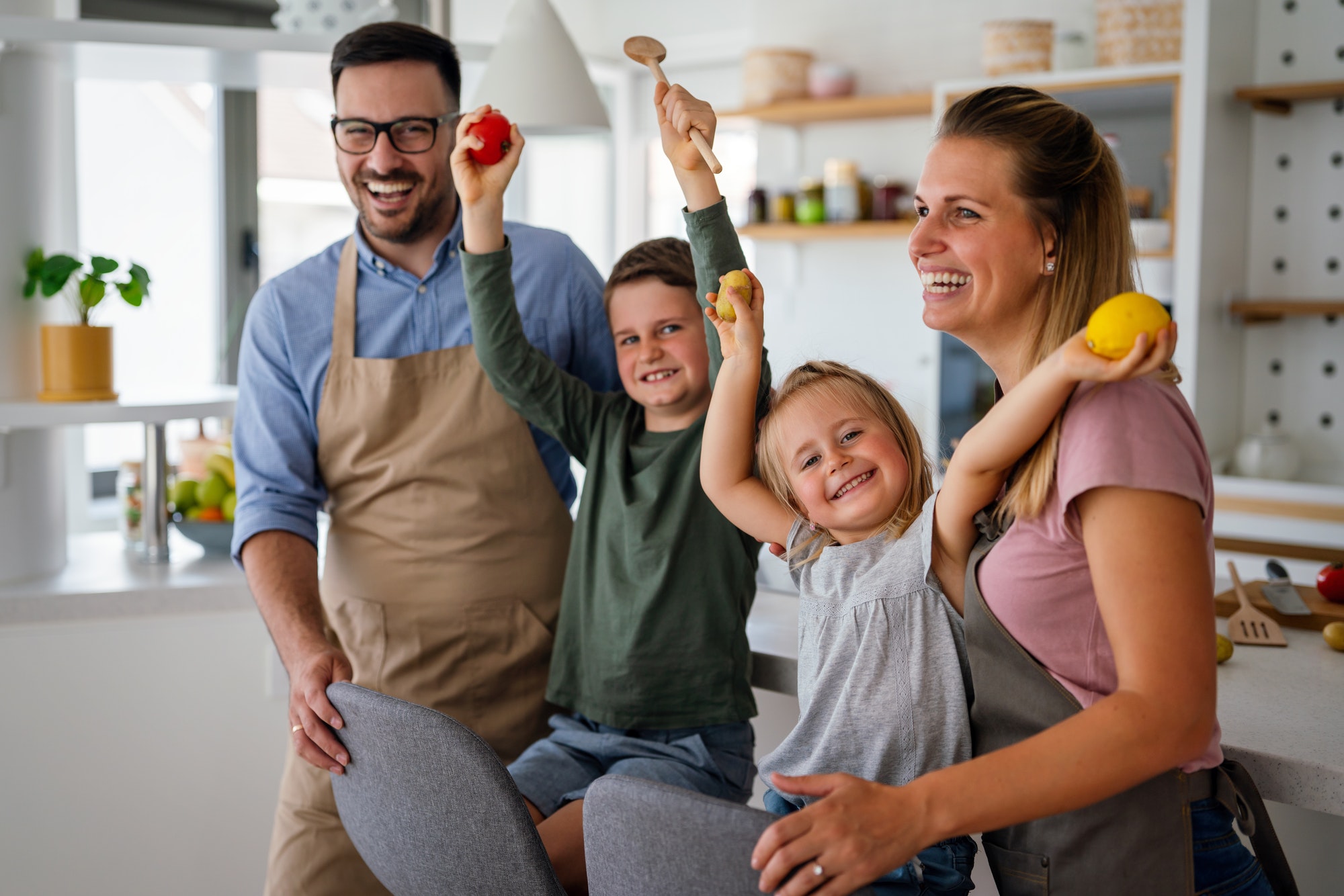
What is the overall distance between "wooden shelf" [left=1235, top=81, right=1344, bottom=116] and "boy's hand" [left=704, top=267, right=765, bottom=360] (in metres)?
2.56

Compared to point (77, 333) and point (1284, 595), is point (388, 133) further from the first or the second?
point (1284, 595)

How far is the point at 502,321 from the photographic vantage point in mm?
1464

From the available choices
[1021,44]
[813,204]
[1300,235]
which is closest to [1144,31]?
[1021,44]

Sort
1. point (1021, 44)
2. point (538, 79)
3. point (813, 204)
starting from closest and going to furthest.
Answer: point (538, 79) → point (1021, 44) → point (813, 204)

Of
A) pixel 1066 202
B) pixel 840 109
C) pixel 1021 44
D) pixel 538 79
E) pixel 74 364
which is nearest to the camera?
pixel 1066 202

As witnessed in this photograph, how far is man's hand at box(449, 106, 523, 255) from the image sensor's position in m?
1.39

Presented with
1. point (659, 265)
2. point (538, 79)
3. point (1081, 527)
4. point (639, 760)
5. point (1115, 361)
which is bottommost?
point (639, 760)

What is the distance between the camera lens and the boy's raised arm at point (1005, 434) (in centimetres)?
81

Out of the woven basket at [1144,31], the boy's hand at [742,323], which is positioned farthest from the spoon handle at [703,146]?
the woven basket at [1144,31]

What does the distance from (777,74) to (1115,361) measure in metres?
3.60

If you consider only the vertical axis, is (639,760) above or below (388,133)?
below

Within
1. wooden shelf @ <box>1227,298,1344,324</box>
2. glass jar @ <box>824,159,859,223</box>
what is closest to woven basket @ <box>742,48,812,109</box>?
glass jar @ <box>824,159,859,223</box>

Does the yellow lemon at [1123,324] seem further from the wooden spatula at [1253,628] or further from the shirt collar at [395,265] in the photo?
the shirt collar at [395,265]

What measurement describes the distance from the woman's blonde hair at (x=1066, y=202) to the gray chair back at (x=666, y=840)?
1.18 ft
